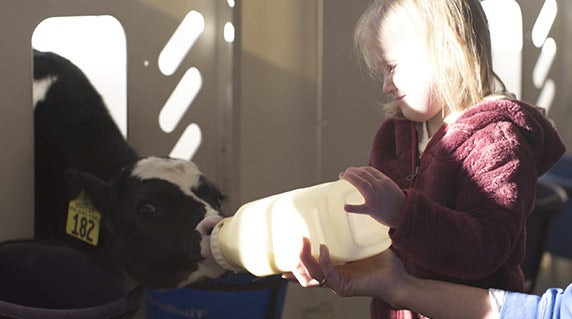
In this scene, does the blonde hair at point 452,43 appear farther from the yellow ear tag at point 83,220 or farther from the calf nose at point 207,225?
the yellow ear tag at point 83,220

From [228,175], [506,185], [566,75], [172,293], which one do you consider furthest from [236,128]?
[566,75]

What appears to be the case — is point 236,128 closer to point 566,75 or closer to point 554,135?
point 554,135

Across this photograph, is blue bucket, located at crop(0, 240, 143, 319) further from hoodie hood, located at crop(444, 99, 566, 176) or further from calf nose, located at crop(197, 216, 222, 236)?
hoodie hood, located at crop(444, 99, 566, 176)

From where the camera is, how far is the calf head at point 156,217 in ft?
5.59

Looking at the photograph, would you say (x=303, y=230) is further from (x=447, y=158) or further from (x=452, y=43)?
(x=452, y=43)

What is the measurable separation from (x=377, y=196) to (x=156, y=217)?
32.0 inches

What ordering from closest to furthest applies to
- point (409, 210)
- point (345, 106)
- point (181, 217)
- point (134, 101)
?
1. point (409, 210)
2. point (181, 217)
3. point (134, 101)
4. point (345, 106)

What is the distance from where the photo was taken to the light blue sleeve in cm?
100

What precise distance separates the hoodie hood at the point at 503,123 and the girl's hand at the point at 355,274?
0.61 ft

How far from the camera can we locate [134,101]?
208 centimetres

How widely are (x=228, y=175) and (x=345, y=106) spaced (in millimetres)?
434

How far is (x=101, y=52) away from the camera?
205cm

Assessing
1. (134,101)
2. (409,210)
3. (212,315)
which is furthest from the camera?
(134,101)

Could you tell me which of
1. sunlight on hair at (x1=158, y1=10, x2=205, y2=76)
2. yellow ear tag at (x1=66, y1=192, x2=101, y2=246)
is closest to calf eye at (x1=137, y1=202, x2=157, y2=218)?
yellow ear tag at (x1=66, y1=192, x2=101, y2=246)
